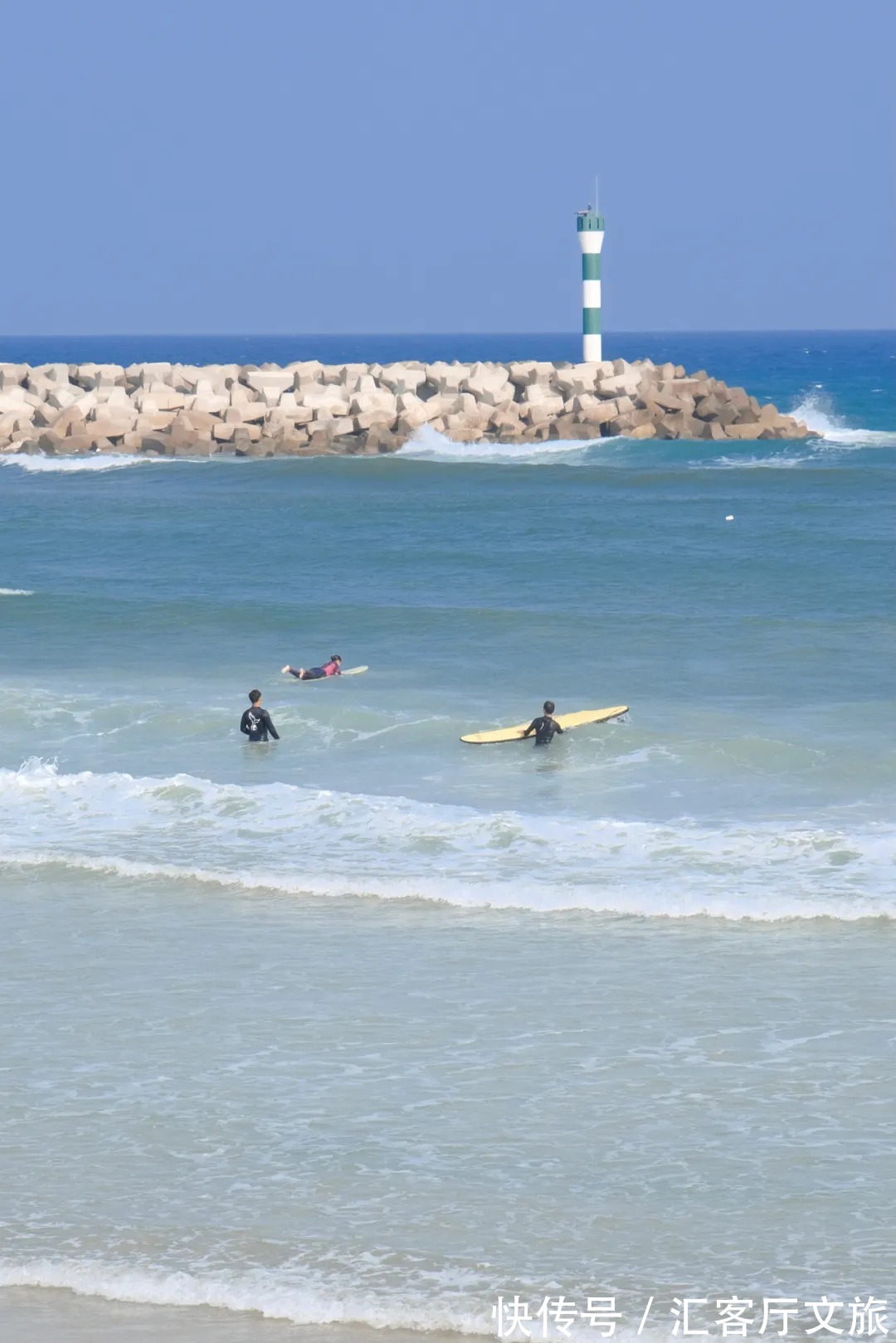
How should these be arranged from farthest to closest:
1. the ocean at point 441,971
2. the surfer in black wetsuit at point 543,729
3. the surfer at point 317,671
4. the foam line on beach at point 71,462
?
1. the foam line on beach at point 71,462
2. the surfer at point 317,671
3. the surfer in black wetsuit at point 543,729
4. the ocean at point 441,971

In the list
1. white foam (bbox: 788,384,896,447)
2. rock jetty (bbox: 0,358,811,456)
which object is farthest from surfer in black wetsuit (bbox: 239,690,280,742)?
white foam (bbox: 788,384,896,447)

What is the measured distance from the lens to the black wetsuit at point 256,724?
19953mm

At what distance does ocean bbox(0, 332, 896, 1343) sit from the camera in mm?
8688

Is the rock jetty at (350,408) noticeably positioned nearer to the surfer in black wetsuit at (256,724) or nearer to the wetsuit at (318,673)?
the wetsuit at (318,673)

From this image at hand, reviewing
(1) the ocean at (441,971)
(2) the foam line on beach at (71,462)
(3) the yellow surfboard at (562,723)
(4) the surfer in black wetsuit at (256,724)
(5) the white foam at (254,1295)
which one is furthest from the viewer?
(2) the foam line on beach at (71,462)

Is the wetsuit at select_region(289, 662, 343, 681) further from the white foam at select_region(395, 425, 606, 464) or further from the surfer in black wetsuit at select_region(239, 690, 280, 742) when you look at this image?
the white foam at select_region(395, 425, 606, 464)

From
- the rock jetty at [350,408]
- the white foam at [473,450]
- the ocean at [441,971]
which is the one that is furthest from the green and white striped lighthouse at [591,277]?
the ocean at [441,971]

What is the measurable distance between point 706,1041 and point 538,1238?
2.63 meters

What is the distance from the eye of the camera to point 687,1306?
823cm

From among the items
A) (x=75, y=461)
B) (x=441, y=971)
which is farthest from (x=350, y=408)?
(x=441, y=971)

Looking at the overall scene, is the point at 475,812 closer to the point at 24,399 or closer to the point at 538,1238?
the point at 538,1238

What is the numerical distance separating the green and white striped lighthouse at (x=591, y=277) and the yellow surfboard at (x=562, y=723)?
4968 cm

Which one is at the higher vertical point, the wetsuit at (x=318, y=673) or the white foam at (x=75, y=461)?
the white foam at (x=75, y=461)

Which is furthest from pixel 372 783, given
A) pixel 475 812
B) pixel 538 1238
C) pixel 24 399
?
pixel 24 399
